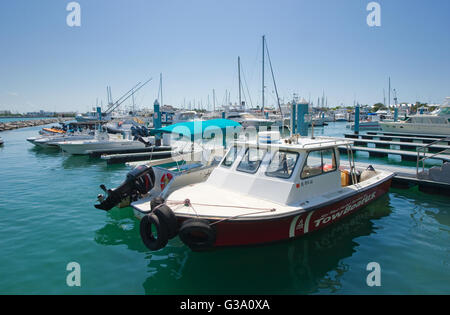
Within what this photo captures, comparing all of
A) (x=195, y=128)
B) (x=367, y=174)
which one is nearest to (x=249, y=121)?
(x=367, y=174)

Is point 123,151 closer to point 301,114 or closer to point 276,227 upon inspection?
point 301,114

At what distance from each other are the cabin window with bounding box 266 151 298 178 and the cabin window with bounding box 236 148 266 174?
0.35 metres

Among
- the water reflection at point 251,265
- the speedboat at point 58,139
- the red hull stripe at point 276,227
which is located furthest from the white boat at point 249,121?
the water reflection at point 251,265

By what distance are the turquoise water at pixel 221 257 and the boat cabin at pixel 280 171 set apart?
1195mm

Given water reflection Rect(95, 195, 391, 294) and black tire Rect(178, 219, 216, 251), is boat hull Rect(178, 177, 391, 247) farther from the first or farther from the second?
water reflection Rect(95, 195, 391, 294)

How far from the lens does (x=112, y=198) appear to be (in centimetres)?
728

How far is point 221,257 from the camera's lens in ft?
19.5

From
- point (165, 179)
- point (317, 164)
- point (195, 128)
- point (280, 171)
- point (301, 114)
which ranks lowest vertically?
point (165, 179)

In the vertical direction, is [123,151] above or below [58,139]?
below

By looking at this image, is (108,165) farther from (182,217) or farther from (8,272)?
(182,217)

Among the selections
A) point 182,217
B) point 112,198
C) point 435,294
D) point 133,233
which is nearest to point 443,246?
point 435,294

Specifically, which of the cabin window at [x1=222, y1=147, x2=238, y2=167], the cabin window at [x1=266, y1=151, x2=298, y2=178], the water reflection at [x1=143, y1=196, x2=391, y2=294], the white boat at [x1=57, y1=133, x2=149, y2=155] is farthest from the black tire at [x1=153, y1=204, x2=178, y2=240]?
the white boat at [x1=57, y1=133, x2=149, y2=155]

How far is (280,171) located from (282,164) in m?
0.26

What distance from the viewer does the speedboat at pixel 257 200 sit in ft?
17.9
